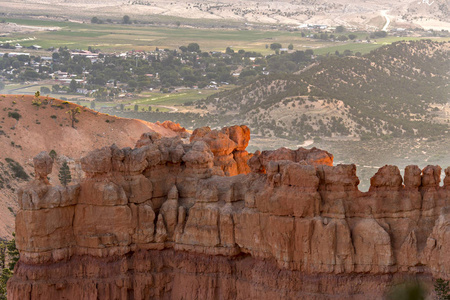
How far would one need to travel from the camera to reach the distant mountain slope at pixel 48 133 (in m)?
97.8

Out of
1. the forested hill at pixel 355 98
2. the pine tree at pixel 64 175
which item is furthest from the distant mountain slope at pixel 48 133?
the forested hill at pixel 355 98

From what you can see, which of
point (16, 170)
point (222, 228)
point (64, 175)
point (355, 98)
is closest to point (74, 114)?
point (16, 170)

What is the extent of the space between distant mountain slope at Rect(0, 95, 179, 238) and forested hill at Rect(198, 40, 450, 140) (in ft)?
58.3

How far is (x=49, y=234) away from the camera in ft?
139

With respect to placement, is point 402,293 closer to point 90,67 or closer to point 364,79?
point 364,79

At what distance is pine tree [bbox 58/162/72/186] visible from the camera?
9077cm

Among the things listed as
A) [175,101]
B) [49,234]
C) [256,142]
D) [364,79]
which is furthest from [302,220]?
[175,101]

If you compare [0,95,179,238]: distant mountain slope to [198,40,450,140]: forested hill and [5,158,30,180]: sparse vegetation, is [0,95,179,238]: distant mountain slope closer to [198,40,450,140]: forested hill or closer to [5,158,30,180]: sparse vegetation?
[5,158,30,180]: sparse vegetation

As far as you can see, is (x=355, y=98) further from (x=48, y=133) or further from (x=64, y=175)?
(x=64, y=175)

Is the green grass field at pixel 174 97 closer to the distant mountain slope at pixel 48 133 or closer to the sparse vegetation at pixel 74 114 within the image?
the distant mountain slope at pixel 48 133

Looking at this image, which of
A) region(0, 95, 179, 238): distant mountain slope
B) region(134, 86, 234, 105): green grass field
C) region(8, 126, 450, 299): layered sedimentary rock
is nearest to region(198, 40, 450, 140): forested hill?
region(134, 86, 234, 105): green grass field

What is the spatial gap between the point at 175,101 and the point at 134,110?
10551 millimetres

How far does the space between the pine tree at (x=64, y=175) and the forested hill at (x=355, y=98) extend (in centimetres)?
2878

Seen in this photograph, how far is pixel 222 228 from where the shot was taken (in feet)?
137
